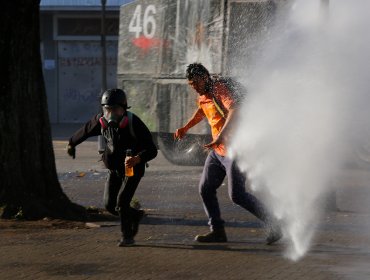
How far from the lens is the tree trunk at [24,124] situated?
34.9ft

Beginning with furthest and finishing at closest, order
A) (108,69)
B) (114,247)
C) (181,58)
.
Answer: (108,69), (181,58), (114,247)

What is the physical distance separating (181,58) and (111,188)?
8.56m

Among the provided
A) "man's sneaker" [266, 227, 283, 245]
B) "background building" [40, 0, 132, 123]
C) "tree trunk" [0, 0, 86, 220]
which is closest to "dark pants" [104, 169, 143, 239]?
"man's sneaker" [266, 227, 283, 245]

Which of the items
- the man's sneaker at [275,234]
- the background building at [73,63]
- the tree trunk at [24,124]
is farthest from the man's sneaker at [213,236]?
the background building at [73,63]

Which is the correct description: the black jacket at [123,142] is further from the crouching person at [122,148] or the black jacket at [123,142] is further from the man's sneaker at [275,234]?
the man's sneaker at [275,234]

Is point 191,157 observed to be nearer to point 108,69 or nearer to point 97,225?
point 97,225

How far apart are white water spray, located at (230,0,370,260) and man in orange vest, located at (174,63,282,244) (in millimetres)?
176

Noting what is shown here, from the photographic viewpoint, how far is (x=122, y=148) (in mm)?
9180

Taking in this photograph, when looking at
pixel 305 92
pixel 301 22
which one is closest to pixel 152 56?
pixel 301 22

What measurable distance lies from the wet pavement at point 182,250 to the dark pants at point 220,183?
309 mm

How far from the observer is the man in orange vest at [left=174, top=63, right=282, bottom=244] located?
9039 millimetres

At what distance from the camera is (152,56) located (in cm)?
1867

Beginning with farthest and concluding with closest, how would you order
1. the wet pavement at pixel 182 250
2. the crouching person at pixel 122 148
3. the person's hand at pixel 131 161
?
1. the crouching person at pixel 122 148
2. the person's hand at pixel 131 161
3. the wet pavement at pixel 182 250

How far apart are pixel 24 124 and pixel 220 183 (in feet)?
8.37
